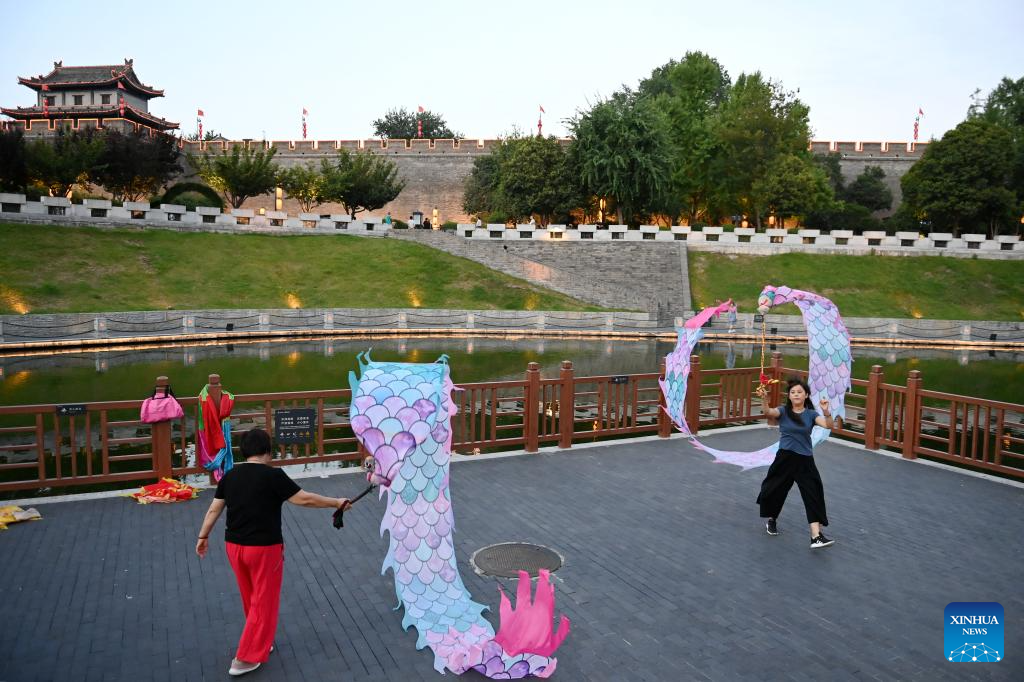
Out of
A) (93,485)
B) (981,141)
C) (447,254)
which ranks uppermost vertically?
(981,141)

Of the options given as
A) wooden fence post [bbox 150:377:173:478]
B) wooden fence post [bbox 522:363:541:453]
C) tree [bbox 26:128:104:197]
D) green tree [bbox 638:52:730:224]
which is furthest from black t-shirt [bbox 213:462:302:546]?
green tree [bbox 638:52:730:224]

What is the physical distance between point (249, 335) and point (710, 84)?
46488 millimetres

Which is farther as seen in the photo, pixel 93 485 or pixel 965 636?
pixel 93 485

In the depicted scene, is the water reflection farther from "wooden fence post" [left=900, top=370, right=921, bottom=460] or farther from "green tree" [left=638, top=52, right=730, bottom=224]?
"green tree" [left=638, top=52, right=730, bottom=224]

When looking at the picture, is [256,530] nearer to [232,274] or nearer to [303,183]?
[232,274]

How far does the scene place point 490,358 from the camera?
2358 cm

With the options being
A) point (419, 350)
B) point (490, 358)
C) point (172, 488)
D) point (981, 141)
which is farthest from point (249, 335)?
point (981, 141)

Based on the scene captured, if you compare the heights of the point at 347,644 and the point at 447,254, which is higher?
the point at 447,254

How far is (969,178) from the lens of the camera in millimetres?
45125

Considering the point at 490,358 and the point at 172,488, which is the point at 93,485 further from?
the point at 490,358

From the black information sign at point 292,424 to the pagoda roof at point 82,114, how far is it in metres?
57.9

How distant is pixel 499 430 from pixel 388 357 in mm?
10641

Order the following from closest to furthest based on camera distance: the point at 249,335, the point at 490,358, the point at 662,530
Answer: the point at 662,530 → the point at 490,358 → the point at 249,335

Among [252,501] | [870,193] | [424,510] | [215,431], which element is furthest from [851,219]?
[252,501]
